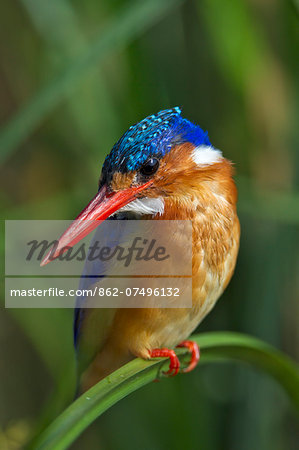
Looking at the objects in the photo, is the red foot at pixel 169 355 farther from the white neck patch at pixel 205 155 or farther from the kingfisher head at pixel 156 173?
the white neck patch at pixel 205 155

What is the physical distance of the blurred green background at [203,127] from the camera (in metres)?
1.60

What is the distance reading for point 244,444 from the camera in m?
1.65

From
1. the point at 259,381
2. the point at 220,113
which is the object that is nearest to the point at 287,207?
the point at 220,113

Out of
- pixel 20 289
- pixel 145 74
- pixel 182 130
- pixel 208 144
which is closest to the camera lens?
pixel 182 130

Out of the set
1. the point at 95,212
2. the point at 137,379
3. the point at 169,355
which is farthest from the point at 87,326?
the point at 95,212

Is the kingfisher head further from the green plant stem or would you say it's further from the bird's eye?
the green plant stem

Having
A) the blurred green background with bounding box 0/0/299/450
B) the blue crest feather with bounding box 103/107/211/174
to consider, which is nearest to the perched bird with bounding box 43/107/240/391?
the blue crest feather with bounding box 103/107/211/174

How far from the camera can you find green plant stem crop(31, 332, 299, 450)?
35.2 inches

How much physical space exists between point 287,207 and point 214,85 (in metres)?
0.49

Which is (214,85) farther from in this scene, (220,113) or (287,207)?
(287,207)

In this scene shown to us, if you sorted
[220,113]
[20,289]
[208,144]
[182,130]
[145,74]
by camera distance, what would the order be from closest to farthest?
[182,130] → [208,144] → [145,74] → [20,289] → [220,113]

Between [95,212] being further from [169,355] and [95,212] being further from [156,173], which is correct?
[169,355]

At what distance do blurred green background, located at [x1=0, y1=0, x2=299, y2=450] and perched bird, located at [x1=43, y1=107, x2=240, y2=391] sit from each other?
12.0 inches

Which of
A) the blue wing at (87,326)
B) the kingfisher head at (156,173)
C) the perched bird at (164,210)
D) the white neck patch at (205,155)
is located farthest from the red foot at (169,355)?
the white neck patch at (205,155)
